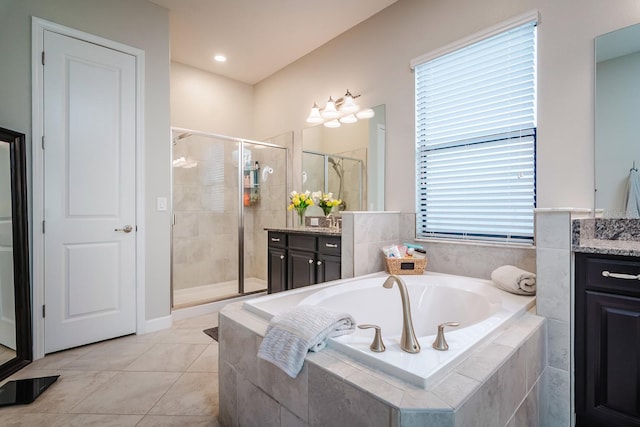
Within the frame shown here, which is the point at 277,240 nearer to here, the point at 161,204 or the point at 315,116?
the point at 161,204

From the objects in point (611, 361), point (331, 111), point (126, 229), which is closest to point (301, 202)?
point (331, 111)

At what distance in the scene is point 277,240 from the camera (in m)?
3.28

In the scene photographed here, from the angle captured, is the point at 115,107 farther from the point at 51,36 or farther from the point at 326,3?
the point at 326,3

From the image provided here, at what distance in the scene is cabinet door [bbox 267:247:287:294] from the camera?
125 inches

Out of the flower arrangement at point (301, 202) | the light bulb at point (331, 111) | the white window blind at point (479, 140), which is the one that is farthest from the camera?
the flower arrangement at point (301, 202)

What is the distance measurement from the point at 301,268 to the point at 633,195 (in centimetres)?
229

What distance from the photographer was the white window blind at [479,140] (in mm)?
2029

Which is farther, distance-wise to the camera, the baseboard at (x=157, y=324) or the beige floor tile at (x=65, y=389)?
the baseboard at (x=157, y=324)

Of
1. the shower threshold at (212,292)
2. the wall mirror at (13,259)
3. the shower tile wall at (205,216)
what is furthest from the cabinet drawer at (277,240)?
the wall mirror at (13,259)

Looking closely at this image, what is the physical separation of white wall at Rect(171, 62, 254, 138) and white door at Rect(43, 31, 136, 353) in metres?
1.20

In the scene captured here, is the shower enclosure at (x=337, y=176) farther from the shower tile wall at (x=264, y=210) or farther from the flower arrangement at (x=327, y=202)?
the shower tile wall at (x=264, y=210)

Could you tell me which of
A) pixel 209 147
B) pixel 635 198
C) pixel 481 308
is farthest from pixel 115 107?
pixel 635 198

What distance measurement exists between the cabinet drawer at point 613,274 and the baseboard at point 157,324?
2955 mm

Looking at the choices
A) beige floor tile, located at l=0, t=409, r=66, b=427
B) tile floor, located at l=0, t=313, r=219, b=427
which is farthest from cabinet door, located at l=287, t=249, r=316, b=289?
beige floor tile, located at l=0, t=409, r=66, b=427
